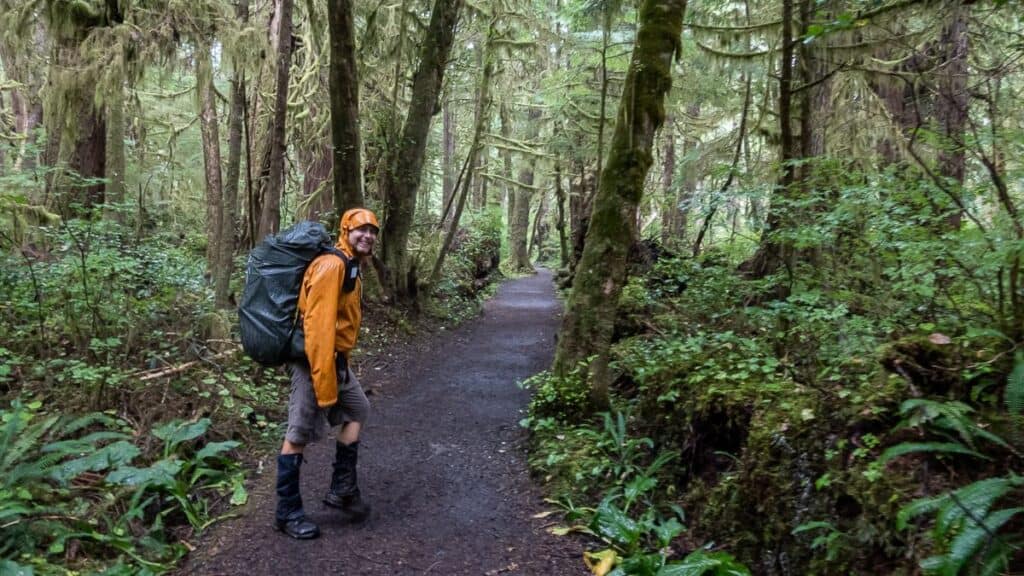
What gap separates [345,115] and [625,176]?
573cm

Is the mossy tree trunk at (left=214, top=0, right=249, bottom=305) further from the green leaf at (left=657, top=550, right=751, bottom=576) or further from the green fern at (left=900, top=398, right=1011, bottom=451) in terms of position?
Result: the green fern at (left=900, top=398, right=1011, bottom=451)

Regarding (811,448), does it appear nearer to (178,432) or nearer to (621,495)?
(621,495)

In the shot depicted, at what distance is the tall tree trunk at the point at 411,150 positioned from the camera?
11.1 meters

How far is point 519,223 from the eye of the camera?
26016 mm

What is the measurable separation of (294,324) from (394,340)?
6439 mm

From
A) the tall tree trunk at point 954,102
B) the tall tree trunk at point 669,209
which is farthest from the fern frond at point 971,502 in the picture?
the tall tree trunk at point 669,209

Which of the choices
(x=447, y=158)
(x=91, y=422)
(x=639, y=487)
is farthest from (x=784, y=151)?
(x=447, y=158)

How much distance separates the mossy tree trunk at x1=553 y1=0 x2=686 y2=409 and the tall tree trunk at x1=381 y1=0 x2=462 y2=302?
5963mm

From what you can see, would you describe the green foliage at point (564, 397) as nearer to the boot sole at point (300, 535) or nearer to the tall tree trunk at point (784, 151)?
the tall tree trunk at point (784, 151)

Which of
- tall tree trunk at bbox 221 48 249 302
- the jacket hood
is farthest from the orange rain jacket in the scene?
tall tree trunk at bbox 221 48 249 302

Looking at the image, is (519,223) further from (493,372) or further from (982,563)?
(982,563)

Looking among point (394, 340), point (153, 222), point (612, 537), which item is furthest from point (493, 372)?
point (153, 222)

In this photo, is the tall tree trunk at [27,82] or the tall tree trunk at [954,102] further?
the tall tree trunk at [27,82]

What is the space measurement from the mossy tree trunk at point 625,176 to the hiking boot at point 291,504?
10.1ft
